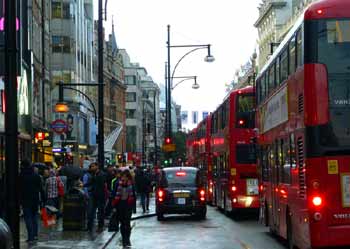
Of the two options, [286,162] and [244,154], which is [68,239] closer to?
[286,162]

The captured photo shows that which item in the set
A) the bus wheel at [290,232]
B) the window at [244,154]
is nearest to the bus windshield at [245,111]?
the window at [244,154]

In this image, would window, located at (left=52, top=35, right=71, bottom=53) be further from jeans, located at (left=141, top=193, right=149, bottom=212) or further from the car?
the car

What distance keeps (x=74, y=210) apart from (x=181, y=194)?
6865 mm

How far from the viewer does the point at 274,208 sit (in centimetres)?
→ 1931

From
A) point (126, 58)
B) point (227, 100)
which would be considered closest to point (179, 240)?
point (227, 100)

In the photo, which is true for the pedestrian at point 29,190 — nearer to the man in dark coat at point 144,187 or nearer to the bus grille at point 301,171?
the bus grille at point 301,171

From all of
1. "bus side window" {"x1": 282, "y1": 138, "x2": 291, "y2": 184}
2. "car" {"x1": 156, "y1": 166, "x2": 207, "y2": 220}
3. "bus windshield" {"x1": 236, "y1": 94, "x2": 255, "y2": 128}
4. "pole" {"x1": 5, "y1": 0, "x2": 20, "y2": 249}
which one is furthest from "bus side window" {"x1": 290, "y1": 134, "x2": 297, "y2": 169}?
"bus windshield" {"x1": 236, "y1": 94, "x2": 255, "y2": 128}

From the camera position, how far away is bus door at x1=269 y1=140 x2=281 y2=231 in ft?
59.5

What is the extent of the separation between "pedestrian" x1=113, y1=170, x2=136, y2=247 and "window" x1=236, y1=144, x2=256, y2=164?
10.2 meters

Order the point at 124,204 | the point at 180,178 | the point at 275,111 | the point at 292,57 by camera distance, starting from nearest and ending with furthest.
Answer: the point at 292,57, the point at 275,111, the point at 124,204, the point at 180,178

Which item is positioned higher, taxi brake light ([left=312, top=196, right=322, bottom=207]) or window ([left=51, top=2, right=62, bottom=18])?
window ([left=51, top=2, right=62, bottom=18])

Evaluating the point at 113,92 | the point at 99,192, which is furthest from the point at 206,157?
the point at 113,92

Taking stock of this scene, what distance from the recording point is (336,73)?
1313 cm

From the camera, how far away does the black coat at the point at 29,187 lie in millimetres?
18531
